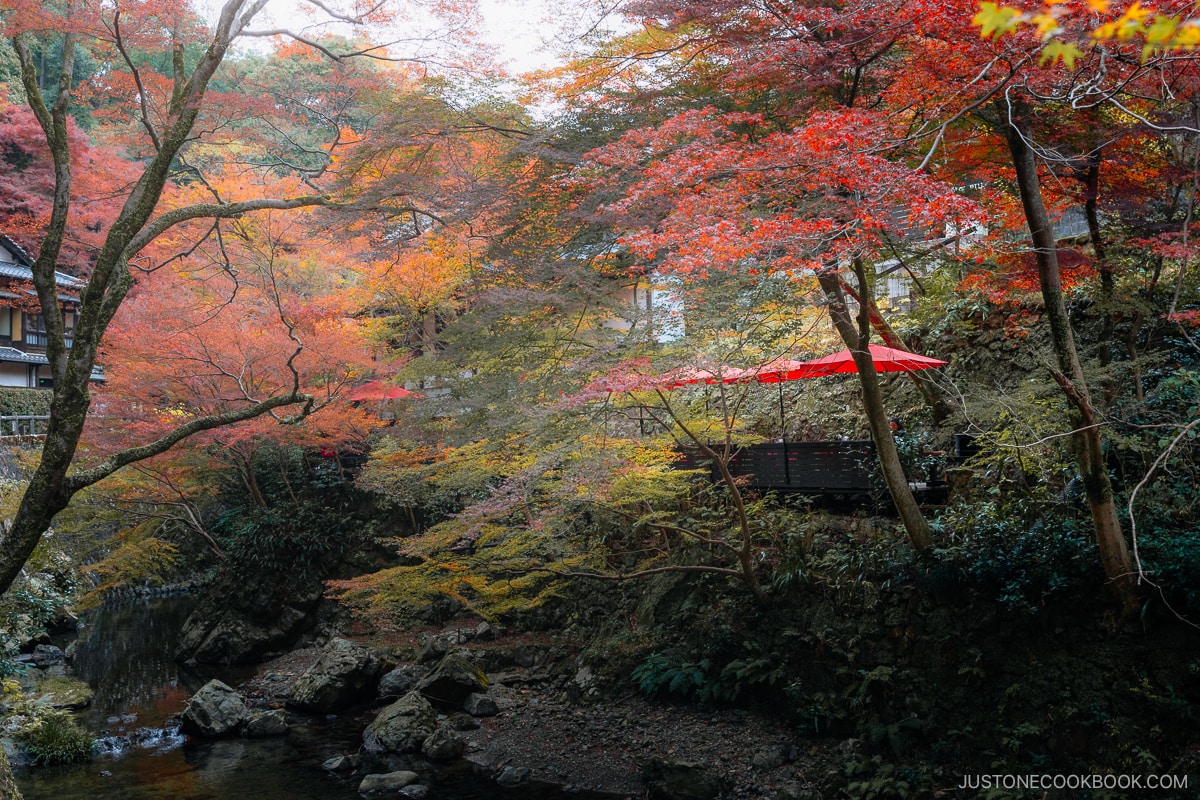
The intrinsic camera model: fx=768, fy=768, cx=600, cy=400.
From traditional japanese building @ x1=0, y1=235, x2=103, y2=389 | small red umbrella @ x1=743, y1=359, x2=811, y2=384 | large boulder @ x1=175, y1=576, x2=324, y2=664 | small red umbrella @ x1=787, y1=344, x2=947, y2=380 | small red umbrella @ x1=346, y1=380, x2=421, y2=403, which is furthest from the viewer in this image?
traditional japanese building @ x1=0, y1=235, x2=103, y2=389

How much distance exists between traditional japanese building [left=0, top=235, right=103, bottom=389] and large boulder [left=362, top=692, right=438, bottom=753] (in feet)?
53.8

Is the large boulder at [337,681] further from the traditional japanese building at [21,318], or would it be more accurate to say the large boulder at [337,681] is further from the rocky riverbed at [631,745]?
the traditional japanese building at [21,318]

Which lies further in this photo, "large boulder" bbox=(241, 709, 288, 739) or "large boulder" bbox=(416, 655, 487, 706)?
"large boulder" bbox=(416, 655, 487, 706)

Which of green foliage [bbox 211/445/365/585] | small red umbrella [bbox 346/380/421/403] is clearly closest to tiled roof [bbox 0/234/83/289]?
green foliage [bbox 211/445/365/585]

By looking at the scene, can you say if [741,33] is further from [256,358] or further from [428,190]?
[256,358]

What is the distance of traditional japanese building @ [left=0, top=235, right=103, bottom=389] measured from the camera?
20516 millimetres

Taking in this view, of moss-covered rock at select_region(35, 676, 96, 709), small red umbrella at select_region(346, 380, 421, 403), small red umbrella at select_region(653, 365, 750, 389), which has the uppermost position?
small red umbrella at select_region(653, 365, 750, 389)

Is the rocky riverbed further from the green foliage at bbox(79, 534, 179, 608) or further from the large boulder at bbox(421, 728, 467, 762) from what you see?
the green foliage at bbox(79, 534, 179, 608)

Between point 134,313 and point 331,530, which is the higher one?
point 134,313

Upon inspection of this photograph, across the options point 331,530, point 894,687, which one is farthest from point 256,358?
point 894,687

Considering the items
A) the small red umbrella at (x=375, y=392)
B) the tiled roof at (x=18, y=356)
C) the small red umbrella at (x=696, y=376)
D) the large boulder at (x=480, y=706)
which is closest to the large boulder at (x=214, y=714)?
the large boulder at (x=480, y=706)

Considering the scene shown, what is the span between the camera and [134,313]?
45.9 feet

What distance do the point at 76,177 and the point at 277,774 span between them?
11617 millimetres

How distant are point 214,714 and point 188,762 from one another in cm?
94
